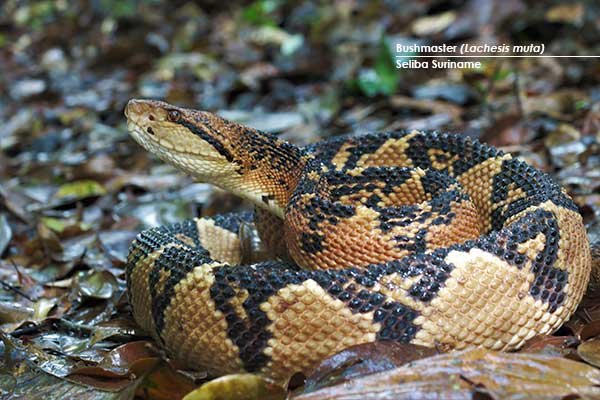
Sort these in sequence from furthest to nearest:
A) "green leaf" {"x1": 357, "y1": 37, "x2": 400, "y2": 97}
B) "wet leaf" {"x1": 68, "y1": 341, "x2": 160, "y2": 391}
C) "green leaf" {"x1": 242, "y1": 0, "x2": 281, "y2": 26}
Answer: "green leaf" {"x1": 242, "y1": 0, "x2": 281, "y2": 26}, "green leaf" {"x1": 357, "y1": 37, "x2": 400, "y2": 97}, "wet leaf" {"x1": 68, "y1": 341, "x2": 160, "y2": 391}

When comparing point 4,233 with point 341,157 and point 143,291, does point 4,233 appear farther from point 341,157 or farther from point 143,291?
point 341,157

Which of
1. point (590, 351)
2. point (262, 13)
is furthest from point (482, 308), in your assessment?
point (262, 13)

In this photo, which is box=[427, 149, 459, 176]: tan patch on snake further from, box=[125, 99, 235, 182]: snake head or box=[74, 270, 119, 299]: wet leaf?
box=[74, 270, 119, 299]: wet leaf

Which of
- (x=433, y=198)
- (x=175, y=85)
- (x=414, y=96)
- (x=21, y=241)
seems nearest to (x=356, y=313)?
(x=433, y=198)

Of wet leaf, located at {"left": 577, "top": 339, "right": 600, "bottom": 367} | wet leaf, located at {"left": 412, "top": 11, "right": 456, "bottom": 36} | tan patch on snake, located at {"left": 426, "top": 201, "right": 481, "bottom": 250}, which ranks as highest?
wet leaf, located at {"left": 412, "top": 11, "right": 456, "bottom": 36}

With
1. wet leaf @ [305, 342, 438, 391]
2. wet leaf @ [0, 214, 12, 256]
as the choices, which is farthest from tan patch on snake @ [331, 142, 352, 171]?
wet leaf @ [0, 214, 12, 256]

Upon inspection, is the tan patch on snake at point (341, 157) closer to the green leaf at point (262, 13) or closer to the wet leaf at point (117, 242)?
the wet leaf at point (117, 242)

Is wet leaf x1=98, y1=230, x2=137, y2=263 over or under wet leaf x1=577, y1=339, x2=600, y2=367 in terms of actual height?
under

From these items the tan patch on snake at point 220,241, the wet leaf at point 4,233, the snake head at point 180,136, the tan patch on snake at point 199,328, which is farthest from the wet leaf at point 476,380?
the wet leaf at point 4,233

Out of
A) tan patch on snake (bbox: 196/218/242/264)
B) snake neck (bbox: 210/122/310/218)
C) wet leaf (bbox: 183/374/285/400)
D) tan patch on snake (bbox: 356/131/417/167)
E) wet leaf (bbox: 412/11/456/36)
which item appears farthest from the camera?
wet leaf (bbox: 412/11/456/36)
